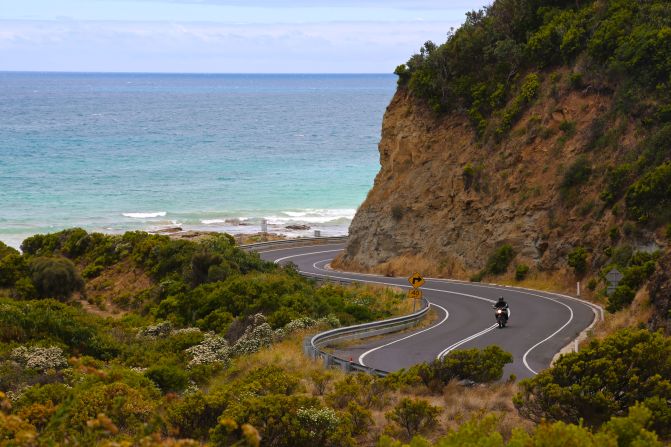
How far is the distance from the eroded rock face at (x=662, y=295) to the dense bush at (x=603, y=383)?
5.58m

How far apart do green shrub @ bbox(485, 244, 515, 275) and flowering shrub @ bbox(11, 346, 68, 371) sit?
21.6 meters

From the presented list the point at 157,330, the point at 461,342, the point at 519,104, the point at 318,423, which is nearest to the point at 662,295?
the point at 461,342

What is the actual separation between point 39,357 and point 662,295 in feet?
43.8

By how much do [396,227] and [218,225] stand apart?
31.0 m

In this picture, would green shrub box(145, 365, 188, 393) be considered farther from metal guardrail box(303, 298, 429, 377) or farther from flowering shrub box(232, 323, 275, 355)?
flowering shrub box(232, 323, 275, 355)

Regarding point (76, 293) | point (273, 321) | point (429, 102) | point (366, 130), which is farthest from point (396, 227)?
point (366, 130)

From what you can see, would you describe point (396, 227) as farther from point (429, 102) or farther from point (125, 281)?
point (125, 281)

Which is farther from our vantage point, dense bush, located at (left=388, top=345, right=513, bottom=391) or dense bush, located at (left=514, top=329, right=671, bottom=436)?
dense bush, located at (left=388, top=345, right=513, bottom=391)

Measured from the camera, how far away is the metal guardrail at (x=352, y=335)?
778 inches

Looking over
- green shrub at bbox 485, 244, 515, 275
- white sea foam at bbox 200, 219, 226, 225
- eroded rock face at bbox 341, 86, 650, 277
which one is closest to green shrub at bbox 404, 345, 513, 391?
eroded rock face at bbox 341, 86, 650, 277

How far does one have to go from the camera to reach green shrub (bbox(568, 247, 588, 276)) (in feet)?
116

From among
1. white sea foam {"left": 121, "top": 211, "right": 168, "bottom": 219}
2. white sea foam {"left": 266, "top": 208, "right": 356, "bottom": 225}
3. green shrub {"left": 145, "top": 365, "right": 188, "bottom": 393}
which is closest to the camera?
green shrub {"left": 145, "top": 365, "right": 188, "bottom": 393}

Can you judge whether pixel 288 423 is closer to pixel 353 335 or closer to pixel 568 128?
pixel 353 335

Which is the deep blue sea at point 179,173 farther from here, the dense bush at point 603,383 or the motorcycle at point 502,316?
the dense bush at point 603,383
